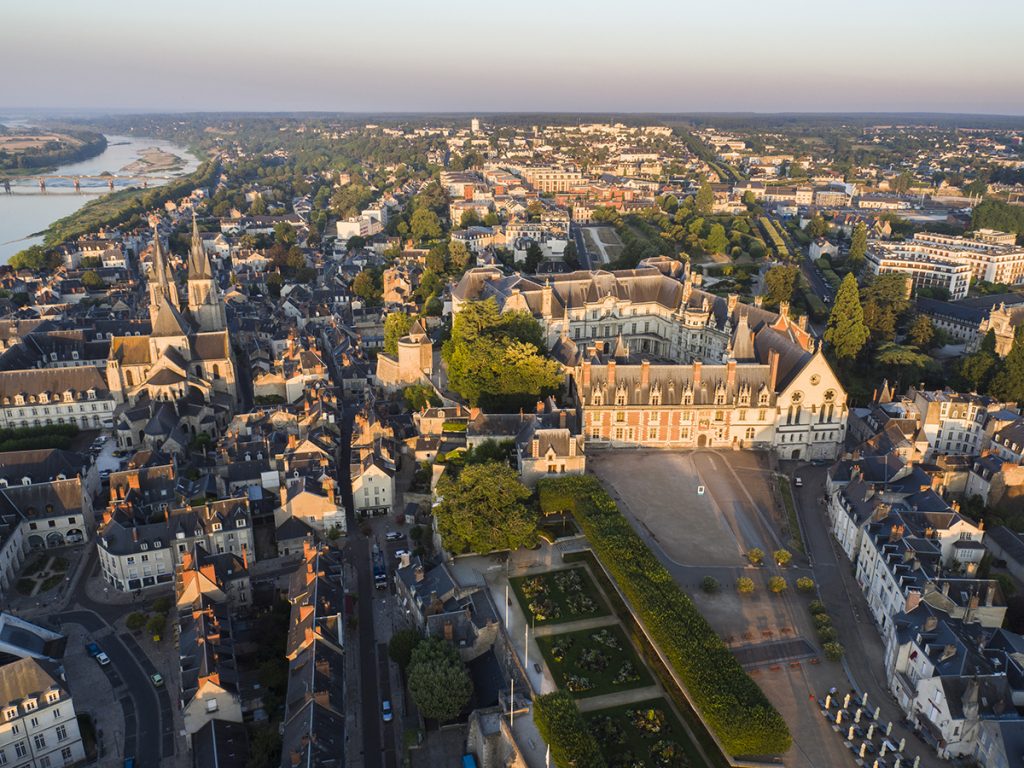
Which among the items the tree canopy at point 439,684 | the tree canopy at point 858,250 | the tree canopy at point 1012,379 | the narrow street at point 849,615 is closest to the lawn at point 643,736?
the tree canopy at point 439,684

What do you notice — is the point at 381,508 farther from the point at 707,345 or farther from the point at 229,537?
the point at 707,345

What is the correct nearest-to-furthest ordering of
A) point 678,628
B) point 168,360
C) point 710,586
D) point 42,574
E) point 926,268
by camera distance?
1. point 678,628
2. point 710,586
3. point 42,574
4. point 168,360
5. point 926,268

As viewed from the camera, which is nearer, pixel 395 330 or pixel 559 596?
pixel 559 596

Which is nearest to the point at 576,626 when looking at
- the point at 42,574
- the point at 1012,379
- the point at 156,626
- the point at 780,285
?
the point at 156,626

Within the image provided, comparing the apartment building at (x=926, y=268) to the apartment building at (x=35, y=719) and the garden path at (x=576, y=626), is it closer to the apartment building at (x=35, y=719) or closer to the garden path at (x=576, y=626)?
the garden path at (x=576, y=626)

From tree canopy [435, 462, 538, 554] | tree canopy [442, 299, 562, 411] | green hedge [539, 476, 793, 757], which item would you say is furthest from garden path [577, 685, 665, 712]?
tree canopy [442, 299, 562, 411]

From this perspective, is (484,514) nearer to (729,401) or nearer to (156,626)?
(156,626)
